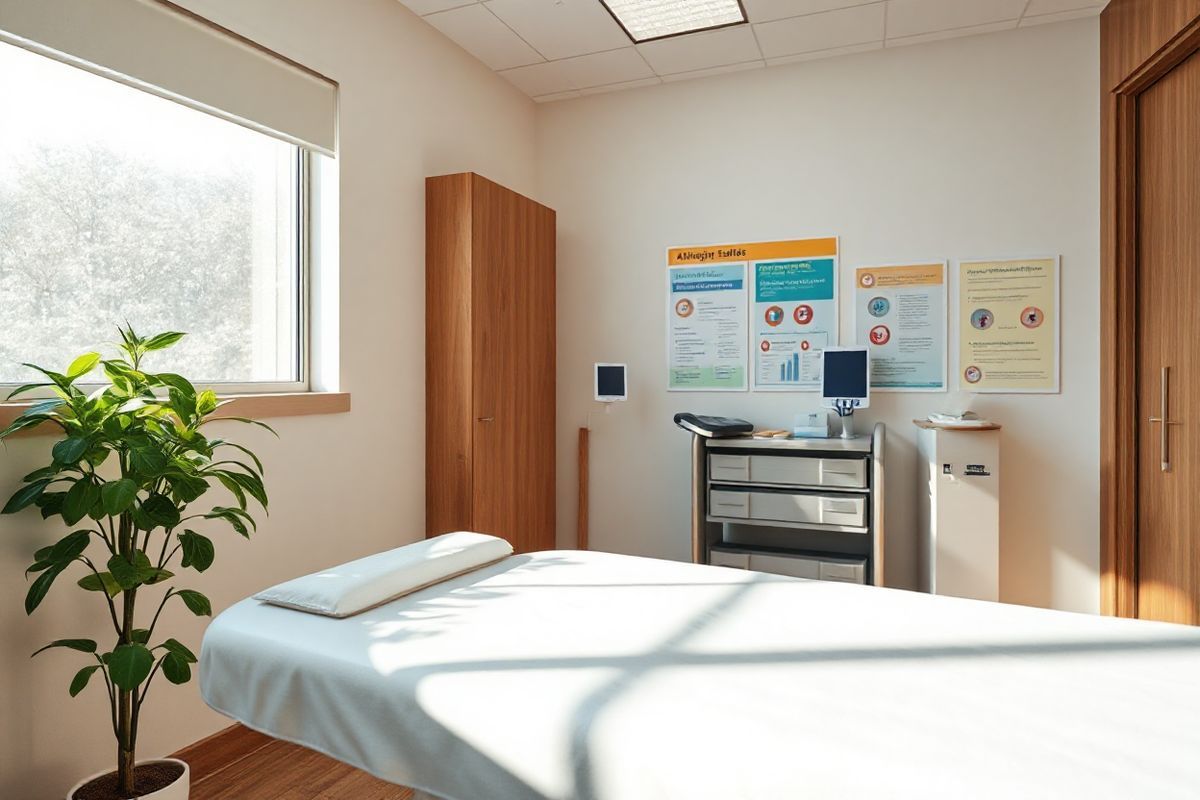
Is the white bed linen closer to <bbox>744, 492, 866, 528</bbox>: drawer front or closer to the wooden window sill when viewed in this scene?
the wooden window sill

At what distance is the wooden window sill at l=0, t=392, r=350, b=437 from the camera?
89.4 inches

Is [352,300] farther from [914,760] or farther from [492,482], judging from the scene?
[914,760]

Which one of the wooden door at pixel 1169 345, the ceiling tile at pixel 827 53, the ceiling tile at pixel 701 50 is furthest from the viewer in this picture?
the ceiling tile at pixel 827 53

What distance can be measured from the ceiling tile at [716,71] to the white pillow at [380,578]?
2.70 meters

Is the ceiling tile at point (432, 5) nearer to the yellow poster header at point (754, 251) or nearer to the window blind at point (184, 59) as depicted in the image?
the window blind at point (184, 59)

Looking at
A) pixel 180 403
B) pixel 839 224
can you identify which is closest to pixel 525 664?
pixel 180 403

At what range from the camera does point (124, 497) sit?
5.21 feet

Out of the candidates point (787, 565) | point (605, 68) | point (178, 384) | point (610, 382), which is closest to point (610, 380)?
point (610, 382)

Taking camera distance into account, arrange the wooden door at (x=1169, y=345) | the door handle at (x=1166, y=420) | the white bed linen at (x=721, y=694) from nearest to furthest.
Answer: the white bed linen at (x=721, y=694) → the wooden door at (x=1169, y=345) → the door handle at (x=1166, y=420)

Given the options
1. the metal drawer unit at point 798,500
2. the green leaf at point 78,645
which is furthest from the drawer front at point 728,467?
the green leaf at point 78,645

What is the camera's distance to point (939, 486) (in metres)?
3.01

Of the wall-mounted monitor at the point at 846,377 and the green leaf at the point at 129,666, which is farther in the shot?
the wall-mounted monitor at the point at 846,377

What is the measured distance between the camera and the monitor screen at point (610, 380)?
3752 millimetres

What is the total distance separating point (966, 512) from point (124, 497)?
9.36 ft
